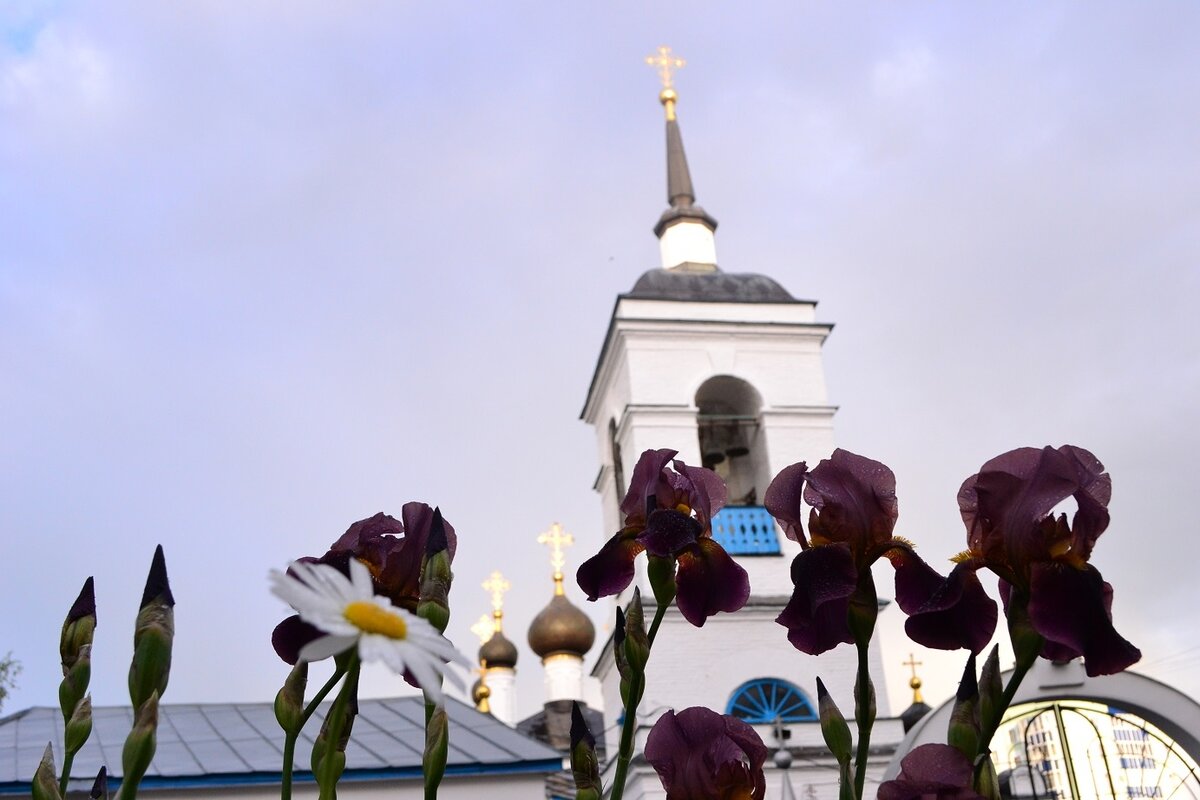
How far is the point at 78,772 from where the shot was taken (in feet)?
30.6

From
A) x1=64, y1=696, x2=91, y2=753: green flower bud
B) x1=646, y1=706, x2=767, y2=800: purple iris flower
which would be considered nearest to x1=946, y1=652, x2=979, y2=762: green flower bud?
x1=646, y1=706, x2=767, y2=800: purple iris flower

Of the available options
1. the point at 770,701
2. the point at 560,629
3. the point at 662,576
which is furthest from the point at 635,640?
the point at 560,629

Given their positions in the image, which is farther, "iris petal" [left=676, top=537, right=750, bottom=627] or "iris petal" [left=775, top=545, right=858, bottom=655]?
"iris petal" [left=676, top=537, right=750, bottom=627]

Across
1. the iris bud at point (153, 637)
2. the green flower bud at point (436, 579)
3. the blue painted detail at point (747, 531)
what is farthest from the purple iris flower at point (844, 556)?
the blue painted detail at point (747, 531)

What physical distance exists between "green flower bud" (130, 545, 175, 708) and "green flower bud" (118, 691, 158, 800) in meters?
0.03

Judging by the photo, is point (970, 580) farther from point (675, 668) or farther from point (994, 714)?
point (675, 668)

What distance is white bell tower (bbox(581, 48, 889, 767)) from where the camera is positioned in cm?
1641

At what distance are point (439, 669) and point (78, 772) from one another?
958 cm

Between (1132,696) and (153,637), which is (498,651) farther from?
(153,637)

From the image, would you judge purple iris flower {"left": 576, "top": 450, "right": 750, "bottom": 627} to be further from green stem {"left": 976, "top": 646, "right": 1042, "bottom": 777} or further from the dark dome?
the dark dome

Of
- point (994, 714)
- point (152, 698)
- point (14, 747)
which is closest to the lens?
point (152, 698)

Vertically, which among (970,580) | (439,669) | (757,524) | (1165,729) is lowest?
(439,669)

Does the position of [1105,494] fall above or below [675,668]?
below

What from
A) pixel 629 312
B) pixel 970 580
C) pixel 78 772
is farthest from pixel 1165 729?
pixel 629 312
